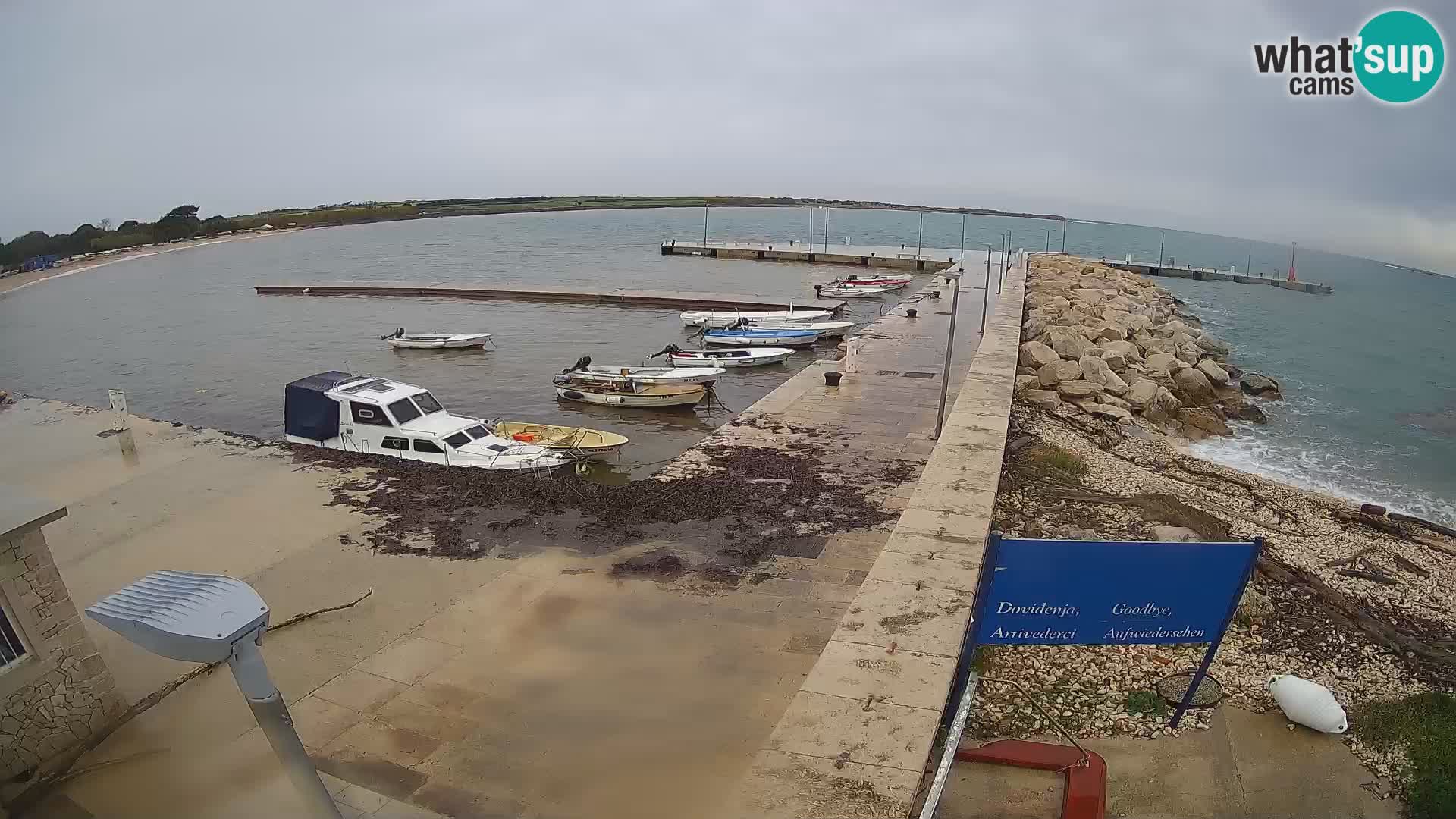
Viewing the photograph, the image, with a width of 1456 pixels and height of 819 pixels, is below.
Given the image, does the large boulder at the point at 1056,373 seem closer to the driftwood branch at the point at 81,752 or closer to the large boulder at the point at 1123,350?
the large boulder at the point at 1123,350

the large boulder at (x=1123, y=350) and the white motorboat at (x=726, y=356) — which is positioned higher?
the large boulder at (x=1123, y=350)

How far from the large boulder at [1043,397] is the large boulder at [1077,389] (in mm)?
693

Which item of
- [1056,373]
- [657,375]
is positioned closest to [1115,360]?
[1056,373]

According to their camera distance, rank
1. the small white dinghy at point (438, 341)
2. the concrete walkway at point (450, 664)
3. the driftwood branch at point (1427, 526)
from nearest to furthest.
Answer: the concrete walkway at point (450, 664), the driftwood branch at point (1427, 526), the small white dinghy at point (438, 341)

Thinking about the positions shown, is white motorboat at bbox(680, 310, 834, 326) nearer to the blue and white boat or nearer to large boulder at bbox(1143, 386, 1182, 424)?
the blue and white boat

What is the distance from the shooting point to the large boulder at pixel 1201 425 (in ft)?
75.3

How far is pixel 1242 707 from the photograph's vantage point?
741cm

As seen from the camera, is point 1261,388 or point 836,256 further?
point 836,256

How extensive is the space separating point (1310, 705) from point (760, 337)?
27.5 m

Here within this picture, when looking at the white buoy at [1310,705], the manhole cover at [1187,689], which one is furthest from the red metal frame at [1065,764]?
the white buoy at [1310,705]

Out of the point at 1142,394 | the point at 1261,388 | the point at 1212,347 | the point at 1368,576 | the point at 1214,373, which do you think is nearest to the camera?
the point at 1368,576

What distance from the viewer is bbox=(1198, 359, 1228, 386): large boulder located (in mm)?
28297

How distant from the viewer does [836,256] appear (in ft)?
237

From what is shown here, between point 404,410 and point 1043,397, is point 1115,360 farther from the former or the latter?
point 404,410
